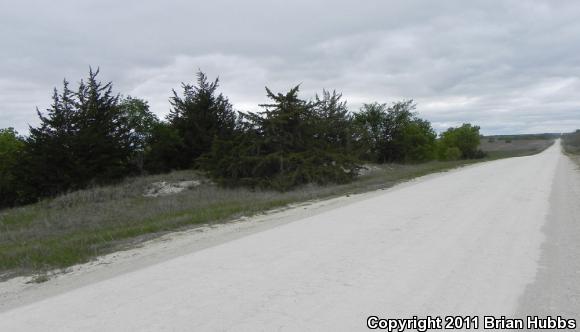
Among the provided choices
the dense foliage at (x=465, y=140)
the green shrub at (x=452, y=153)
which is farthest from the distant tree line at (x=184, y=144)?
the dense foliage at (x=465, y=140)

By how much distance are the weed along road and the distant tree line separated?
1396 cm

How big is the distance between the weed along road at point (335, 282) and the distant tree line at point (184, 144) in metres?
14.0

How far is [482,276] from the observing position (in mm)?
5473

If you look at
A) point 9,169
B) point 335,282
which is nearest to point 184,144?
point 9,169

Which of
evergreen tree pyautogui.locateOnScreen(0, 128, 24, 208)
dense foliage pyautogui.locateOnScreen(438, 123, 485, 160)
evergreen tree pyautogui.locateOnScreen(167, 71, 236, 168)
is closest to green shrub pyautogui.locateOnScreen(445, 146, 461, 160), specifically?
dense foliage pyautogui.locateOnScreen(438, 123, 485, 160)

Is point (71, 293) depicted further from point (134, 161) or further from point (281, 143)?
point (134, 161)

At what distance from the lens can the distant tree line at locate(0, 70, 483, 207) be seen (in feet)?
76.7

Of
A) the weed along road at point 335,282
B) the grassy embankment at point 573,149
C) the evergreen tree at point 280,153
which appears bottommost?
the grassy embankment at point 573,149

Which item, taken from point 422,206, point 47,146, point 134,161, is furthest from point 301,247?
point 134,161

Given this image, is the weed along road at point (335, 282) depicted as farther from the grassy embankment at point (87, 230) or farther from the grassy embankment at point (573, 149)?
the grassy embankment at point (573, 149)

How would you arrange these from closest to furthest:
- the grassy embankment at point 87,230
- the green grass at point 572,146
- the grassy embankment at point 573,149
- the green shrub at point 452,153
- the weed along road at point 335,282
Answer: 1. the weed along road at point 335,282
2. the grassy embankment at point 87,230
3. the grassy embankment at point 573,149
4. the green shrub at point 452,153
5. the green grass at point 572,146

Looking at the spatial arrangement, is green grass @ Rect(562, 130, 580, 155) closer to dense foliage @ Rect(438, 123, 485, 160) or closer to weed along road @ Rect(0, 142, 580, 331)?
dense foliage @ Rect(438, 123, 485, 160)

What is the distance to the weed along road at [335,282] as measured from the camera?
433 centimetres

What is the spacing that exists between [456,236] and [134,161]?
32962mm
